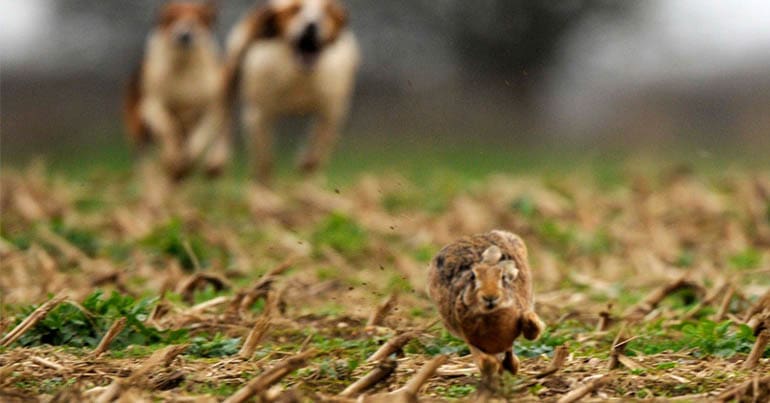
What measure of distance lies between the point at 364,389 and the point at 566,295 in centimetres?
271

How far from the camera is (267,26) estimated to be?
45.9 feet

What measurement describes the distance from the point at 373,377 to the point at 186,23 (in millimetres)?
10382

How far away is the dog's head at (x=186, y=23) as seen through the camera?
14.3 m

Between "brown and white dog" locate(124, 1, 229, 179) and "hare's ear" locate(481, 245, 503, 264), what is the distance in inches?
387

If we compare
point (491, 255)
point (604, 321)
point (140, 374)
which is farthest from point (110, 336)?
point (604, 321)

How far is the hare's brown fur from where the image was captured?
4289 mm

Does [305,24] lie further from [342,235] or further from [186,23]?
[342,235]

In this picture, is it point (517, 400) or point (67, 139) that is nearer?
point (517, 400)

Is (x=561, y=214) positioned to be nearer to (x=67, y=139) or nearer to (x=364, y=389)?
(x=364, y=389)

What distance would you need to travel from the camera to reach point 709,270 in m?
7.91

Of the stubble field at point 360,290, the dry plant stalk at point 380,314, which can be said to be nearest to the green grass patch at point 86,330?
the stubble field at point 360,290

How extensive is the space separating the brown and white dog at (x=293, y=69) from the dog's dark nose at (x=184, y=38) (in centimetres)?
47

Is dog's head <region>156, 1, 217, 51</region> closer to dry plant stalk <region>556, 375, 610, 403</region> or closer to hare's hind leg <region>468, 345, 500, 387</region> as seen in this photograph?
hare's hind leg <region>468, 345, 500, 387</region>

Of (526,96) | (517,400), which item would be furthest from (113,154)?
(517,400)
